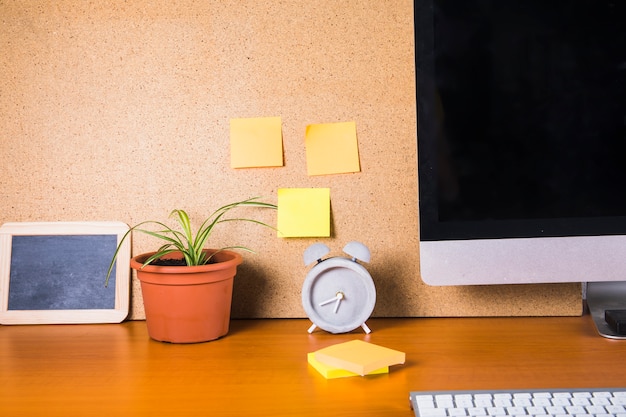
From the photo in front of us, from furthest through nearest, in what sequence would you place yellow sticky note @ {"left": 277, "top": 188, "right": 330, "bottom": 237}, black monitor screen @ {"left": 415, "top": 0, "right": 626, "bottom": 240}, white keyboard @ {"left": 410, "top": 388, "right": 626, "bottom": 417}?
yellow sticky note @ {"left": 277, "top": 188, "right": 330, "bottom": 237}, black monitor screen @ {"left": 415, "top": 0, "right": 626, "bottom": 240}, white keyboard @ {"left": 410, "top": 388, "right": 626, "bottom": 417}

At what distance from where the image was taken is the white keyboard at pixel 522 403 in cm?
53

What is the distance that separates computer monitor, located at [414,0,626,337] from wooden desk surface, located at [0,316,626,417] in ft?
0.31

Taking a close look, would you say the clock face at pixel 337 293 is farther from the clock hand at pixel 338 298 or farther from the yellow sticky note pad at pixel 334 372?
the yellow sticky note pad at pixel 334 372

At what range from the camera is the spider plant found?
0.85m

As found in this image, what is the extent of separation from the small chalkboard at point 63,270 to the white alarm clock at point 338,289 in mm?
289

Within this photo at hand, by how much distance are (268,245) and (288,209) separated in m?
0.06

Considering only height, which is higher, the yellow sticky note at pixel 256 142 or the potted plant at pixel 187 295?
the yellow sticky note at pixel 256 142

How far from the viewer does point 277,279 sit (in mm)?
945

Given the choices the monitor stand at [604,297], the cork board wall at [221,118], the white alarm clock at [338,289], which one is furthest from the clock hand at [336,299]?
the monitor stand at [604,297]

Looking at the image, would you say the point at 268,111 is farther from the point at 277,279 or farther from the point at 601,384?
the point at 601,384

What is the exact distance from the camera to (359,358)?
68 centimetres

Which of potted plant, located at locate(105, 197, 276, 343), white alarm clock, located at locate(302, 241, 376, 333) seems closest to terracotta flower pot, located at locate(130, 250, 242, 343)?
potted plant, located at locate(105, 197, 276, 343)

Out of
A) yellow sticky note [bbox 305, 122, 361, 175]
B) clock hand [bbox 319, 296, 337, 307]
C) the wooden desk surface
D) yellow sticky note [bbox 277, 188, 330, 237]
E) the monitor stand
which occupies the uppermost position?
yellow sticky note [bbox 305, 122, 361, 175]

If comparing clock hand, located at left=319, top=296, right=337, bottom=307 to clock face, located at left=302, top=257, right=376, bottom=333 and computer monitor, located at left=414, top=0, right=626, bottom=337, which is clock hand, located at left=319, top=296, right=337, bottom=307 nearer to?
clock face, located at left=302, top=257, right=376, bottom=333
